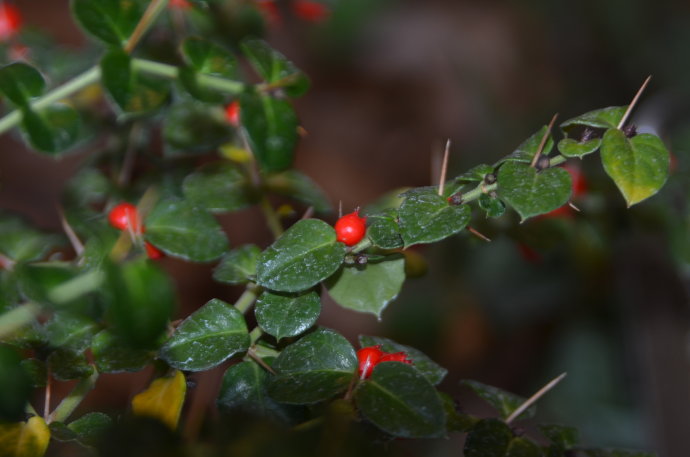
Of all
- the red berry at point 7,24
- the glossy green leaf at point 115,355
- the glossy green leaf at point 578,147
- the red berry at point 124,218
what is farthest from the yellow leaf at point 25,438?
the red berry at point 7,24

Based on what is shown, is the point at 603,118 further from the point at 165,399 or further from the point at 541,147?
the point at 165,399

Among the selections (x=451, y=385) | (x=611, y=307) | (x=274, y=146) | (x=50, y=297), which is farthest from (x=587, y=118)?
(x=451, y=385)

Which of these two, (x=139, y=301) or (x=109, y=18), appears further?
(x=109, y=18)

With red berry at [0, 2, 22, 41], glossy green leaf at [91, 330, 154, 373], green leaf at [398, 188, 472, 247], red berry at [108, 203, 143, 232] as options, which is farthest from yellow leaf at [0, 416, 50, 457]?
red berry at [0, 2, 22, 41]

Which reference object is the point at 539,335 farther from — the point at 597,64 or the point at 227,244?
the point at 227,244

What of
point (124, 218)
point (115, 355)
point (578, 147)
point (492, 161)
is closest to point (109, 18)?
point (124, 218)

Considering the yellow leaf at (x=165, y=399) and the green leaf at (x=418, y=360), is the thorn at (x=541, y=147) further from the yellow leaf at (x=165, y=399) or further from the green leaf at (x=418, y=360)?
the yellow leaf at (x=165, y=399)
